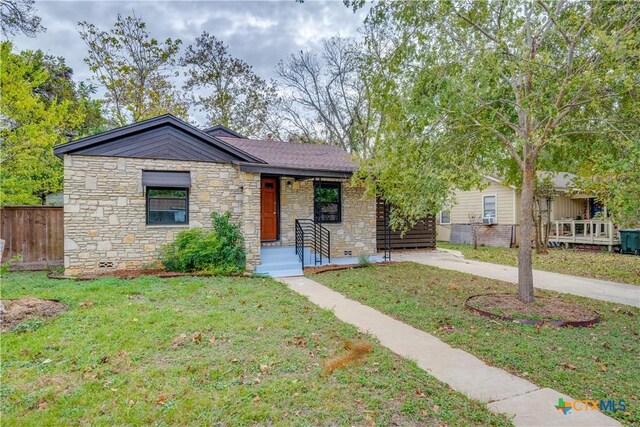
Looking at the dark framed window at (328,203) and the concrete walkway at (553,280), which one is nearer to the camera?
the concrete walkway at (553,280)

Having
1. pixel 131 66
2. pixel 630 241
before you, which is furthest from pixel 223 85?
pixel 630 241

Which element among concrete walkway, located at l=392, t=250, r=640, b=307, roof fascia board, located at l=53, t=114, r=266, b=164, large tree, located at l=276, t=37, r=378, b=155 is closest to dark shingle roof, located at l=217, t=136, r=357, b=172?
roof fascia board, located at l=53, t=114, r=266, b=164

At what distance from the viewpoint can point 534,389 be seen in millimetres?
3240

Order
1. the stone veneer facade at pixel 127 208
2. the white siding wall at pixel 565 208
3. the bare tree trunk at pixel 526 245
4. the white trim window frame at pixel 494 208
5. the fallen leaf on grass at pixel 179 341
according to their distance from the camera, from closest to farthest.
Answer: the fallen leaf on grass at pixel 179 341, the bare tree trunk at pixel 526 245, the stone veneer facade at pixel 127 208, the white siding wall at pixel 565 208, the white trim window frame at pixel 494 208

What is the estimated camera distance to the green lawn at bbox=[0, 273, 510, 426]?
2.77m

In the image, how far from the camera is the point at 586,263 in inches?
446

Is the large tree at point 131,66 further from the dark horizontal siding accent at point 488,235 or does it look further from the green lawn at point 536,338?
the dark horizontal siding accent at point 488,235

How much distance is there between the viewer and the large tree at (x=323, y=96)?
2336 centimetres

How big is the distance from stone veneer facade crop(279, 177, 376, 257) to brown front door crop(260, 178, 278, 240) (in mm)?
213

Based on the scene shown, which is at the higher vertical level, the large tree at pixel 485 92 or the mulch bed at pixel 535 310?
the large tree at pixel 485 92

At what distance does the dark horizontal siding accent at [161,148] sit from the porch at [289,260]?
300cm

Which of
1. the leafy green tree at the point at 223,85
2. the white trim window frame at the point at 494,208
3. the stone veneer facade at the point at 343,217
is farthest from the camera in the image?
the leafy green tree at the point at 223,85

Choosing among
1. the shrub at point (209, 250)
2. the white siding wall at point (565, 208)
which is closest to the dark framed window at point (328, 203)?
the shrub at point (209, 250)

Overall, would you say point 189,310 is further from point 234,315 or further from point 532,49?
point 532,49
